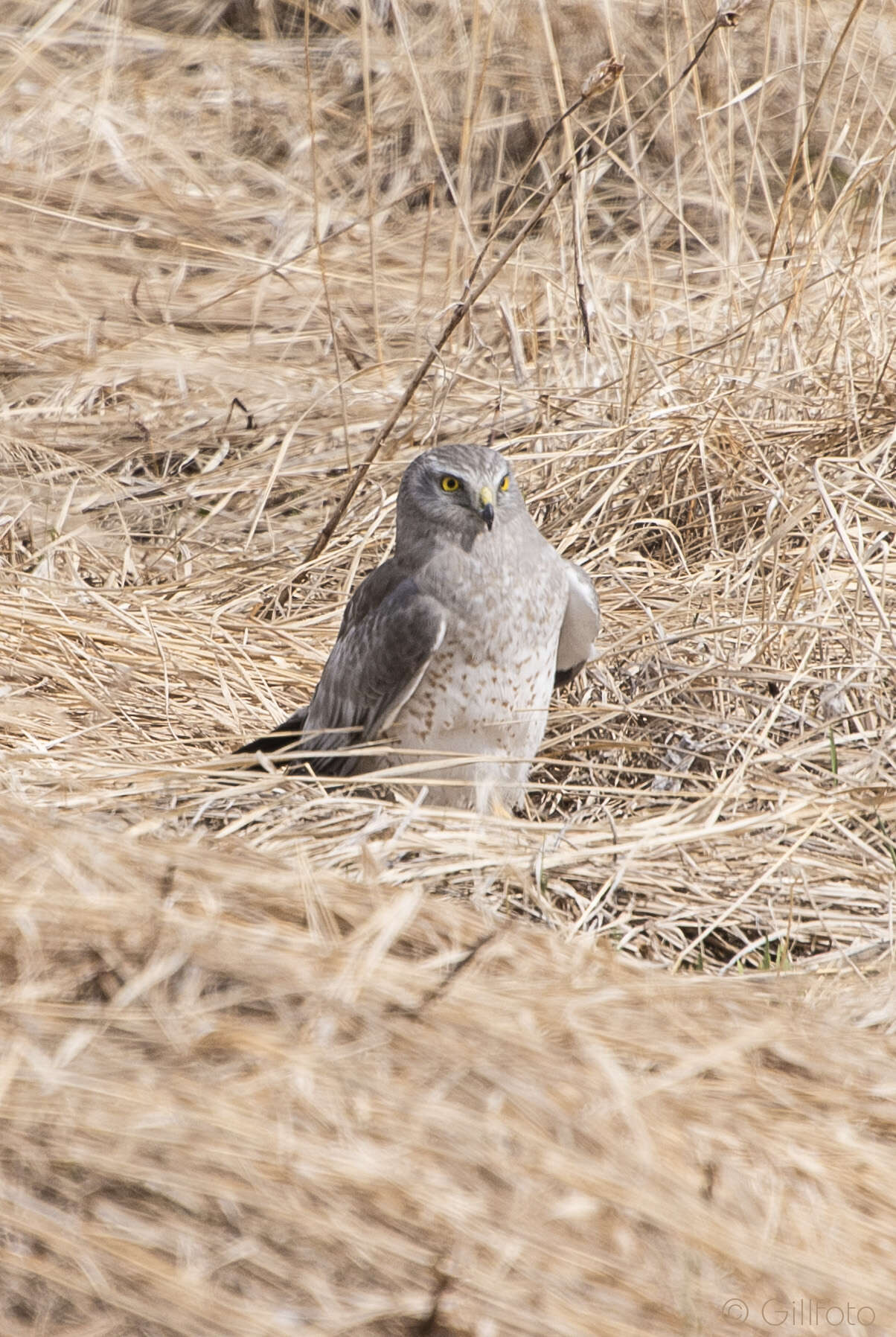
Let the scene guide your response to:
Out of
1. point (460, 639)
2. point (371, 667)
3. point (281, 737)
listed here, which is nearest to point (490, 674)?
point (460, 639)

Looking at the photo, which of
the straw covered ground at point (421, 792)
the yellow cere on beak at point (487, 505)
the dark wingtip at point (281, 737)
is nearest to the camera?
the straw covered ground at point (421, 792)

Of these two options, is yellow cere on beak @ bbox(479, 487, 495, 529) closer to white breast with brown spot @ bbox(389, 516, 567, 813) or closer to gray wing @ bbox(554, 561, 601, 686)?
white breast with brown spot @ bbox(389, 516, 567, 813)

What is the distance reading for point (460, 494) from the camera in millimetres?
3395

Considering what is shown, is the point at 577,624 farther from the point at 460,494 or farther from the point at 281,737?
the point at 281,737

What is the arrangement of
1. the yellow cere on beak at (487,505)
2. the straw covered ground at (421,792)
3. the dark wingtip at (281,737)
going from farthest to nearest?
the dark wingtip at (281,737) → the yellow cere on beak at (487,505) → the straw covered ground at (421,792)

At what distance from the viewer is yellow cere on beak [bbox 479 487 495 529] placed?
→ 333cm

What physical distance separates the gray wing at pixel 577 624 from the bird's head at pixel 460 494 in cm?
27

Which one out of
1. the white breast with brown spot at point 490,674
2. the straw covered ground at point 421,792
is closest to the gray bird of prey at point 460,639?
the white breast with brown spot at point 490,674

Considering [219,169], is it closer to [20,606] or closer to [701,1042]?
[20,606]

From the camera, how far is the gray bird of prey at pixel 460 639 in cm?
336

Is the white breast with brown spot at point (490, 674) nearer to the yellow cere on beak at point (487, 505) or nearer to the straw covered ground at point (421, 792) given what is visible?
the yellow cere on beak at point (487, 505)

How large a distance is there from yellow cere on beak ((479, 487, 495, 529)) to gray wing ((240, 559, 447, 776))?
238mm

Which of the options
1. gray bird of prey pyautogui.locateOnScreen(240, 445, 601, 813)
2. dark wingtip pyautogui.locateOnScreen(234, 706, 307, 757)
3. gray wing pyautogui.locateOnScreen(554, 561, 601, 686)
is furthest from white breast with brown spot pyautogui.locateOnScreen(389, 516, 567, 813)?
dark wingtip pyautogui.locateOnScreen(234, 706, 307, 757)

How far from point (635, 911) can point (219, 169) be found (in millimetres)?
6065
